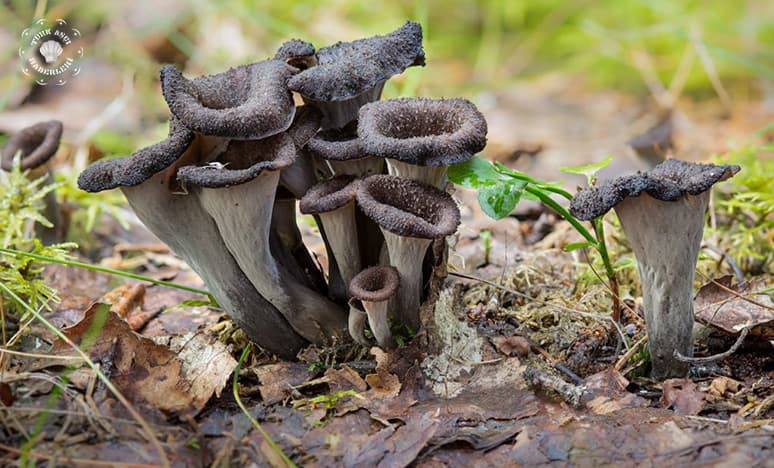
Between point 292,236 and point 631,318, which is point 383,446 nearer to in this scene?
point 292,236

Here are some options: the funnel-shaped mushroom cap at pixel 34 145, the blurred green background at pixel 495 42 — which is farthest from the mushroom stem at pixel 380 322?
the blurred green background at pixel 495 42

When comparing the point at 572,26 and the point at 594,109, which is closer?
the point at 594,109

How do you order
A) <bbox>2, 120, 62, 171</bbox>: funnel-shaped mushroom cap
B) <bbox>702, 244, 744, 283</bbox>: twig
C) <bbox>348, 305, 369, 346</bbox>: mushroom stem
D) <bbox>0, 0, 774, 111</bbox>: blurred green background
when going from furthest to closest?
<bbox>0, 0, 774, 111</bbox>: blurred green background → <bbox>2, 120, 62, 171</bbox>: funnel-shaped mushroom cap → <bbox>702, 244, 744, 283</bbox>: twig → <bbox>348, 305, 369, 346</bbox>: mushroom stem

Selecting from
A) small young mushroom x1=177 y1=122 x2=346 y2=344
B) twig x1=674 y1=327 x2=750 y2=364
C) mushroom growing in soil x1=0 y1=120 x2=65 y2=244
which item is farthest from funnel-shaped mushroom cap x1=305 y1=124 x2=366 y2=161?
mushroom growing in soil x1=0 y1=120 x2=65 y2=244

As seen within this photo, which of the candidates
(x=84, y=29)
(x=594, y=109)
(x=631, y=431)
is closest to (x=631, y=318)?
(x=631, y=431)

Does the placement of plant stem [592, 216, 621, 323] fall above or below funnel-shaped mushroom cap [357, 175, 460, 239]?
below

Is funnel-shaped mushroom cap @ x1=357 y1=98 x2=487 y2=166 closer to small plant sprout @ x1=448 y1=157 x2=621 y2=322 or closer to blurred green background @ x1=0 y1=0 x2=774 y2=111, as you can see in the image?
small plant sprout @ x1=448 y1=157 x2=621 y2=322
